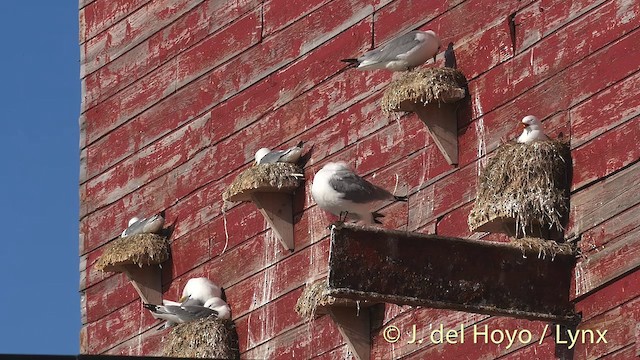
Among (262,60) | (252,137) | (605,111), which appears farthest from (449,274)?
(262,60)

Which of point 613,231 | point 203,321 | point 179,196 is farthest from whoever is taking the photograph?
point 179,196

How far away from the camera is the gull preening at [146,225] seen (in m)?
13.8

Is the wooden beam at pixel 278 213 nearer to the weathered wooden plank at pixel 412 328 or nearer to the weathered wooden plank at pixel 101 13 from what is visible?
the weathered wooden plank at pixel 412 328

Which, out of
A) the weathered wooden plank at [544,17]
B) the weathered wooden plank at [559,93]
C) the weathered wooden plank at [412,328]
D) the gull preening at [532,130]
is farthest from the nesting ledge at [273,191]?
the gull preening at [532,130]

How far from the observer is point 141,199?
1430 cm

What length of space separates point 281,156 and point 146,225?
163 centimetres

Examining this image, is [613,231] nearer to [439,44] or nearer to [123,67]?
[439,44]

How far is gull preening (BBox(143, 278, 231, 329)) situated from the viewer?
13000 millimetres

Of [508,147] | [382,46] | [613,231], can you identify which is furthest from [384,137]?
[613,231]

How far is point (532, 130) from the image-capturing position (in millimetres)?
10719

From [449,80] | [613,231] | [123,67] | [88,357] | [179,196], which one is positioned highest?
[123,67]

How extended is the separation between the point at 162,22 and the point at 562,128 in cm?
451

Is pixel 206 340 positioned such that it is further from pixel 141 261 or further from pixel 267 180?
pixel 267 180

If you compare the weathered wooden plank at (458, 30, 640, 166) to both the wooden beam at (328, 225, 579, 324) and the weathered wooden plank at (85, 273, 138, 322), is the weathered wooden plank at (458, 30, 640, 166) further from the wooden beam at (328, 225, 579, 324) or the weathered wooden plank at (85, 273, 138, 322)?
the weathered wooden plank at (85, 273, 138, 322)
